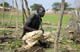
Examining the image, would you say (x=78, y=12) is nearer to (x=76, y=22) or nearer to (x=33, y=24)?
(x=76, y=22)

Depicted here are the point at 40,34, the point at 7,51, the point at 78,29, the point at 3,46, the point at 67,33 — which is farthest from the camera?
the point at 67,33

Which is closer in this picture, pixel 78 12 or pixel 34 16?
pixel 34 16

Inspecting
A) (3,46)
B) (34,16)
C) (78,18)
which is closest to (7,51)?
(3,46)

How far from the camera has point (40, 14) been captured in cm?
290

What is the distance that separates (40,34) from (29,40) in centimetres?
46

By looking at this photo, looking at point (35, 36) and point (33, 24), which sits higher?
point (33, 24)

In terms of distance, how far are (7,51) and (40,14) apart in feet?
5.61

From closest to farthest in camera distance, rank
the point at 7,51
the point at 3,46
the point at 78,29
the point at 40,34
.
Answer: the point at 40,34 < the point at 7,51 < the point at 3,46 < the point at 78,29

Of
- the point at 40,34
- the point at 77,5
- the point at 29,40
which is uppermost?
the point at 77,5

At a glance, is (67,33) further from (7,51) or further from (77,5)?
(7,51)

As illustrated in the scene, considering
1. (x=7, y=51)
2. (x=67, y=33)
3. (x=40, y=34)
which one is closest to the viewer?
(x=40, y=34)

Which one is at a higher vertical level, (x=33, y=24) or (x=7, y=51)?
(x=33, y=24)

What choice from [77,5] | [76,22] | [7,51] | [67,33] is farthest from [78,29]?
[7,51]

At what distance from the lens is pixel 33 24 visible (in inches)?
120
